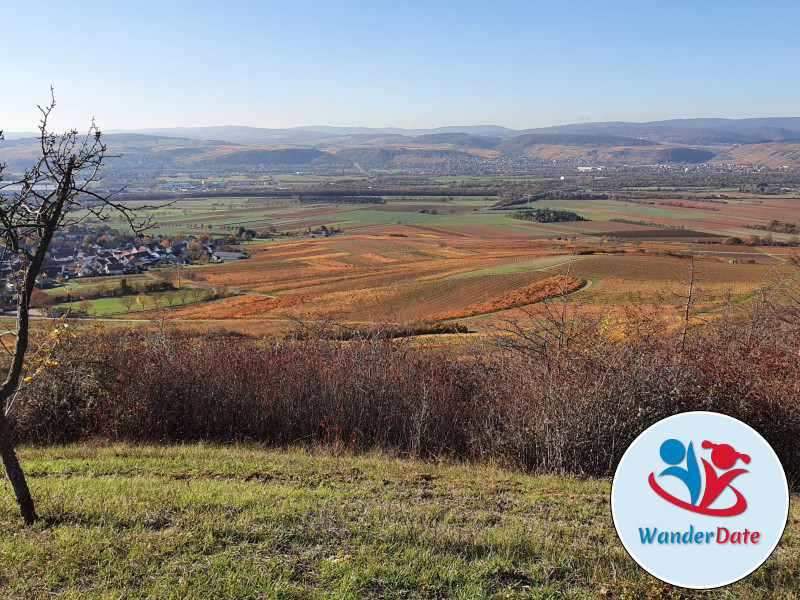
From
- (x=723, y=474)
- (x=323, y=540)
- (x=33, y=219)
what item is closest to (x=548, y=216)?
(x=323, y=540)

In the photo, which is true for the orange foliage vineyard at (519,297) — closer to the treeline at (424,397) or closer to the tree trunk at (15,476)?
the treeline at (424,397)

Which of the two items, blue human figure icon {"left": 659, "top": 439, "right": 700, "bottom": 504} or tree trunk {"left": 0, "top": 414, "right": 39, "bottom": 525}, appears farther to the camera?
tree trunk {"left": 0, "top": 414, "right": 39, "bottom": 525}

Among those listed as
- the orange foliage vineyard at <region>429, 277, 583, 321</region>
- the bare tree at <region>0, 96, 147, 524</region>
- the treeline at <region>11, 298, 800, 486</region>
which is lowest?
the orange foliage vineyard at <region>429, 277, 583, 321</region>

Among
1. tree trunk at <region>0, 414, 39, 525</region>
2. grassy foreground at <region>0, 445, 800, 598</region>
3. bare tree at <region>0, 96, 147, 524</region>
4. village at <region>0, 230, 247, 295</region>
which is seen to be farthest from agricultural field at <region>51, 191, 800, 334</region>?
tree trunk at <region>0, 414, 39, 525</region>

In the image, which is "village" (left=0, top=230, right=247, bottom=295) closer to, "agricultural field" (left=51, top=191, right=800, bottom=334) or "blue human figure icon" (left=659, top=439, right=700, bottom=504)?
"agricultural field" (left=51, top=191, right=800, bottom=334)

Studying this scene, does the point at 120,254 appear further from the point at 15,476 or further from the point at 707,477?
the point at 707,477

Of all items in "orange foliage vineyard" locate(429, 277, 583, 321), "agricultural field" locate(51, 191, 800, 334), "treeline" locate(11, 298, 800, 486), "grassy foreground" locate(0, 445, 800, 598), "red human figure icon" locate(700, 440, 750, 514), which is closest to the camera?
"red human figure icon" locate(700, 440, 750, 514)

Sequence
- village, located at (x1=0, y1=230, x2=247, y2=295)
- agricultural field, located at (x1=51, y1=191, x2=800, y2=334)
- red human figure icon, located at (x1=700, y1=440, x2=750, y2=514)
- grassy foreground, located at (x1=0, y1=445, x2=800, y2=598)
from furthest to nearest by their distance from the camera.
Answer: village, located at (x1=0, y1=230, x2=247, y2=295)
agricultural field, located at (x1=51, y1=191, x2=800, y2=334)
grassy foreground, located at (x1=0, y1=445, x2=800, y2=598)
red human figure icon, located at (x1=700, y1=440, x2=750, y2=514)

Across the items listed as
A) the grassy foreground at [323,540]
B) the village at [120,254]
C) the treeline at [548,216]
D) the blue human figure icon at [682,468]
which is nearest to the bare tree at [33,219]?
the grassy foreground at [323,540]
